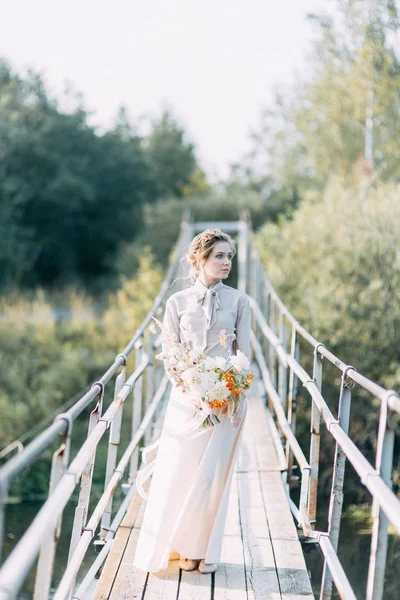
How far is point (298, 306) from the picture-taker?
528 inches

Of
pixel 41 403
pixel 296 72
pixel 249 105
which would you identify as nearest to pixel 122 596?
pixel 41 403

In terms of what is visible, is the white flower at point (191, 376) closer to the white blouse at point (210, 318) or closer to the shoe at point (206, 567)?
the white blouse at point (210, 318)

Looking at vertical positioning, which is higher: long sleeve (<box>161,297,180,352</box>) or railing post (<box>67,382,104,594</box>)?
long sleeve (<box>161,297,180,352</box>)

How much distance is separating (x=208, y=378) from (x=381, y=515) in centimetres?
117

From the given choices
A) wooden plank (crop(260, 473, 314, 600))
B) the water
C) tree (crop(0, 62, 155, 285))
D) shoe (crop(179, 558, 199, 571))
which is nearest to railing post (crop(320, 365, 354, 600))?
wooden plank (crop(260, 473, 314, 600))

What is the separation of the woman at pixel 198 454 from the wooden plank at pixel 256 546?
0.21 m

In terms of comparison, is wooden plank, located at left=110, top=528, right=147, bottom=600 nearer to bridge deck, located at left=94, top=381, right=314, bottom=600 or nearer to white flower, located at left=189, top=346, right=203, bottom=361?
bridge deck, located at left=94, top=381, right=314, bottom=600

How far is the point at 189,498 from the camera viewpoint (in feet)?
11.0

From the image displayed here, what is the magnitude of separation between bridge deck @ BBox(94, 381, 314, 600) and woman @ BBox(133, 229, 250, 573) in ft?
0.27

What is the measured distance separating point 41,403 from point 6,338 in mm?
2303

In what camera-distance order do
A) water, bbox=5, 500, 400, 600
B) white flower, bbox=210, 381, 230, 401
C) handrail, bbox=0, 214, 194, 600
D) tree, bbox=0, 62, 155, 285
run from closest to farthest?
handrail, bbox=0, 214, 194, 600 < white flower, bbox=210, 381, 230, 401 < water, bbox=5, 500, 400, 600 < tree, bbox=0, 62, 155, 285

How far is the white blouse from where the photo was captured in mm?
3453

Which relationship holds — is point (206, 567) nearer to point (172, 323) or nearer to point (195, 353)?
point (195, 353)

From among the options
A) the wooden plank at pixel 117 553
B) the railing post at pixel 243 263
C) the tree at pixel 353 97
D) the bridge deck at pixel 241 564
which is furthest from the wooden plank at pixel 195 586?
the tree at pixel 353 97
